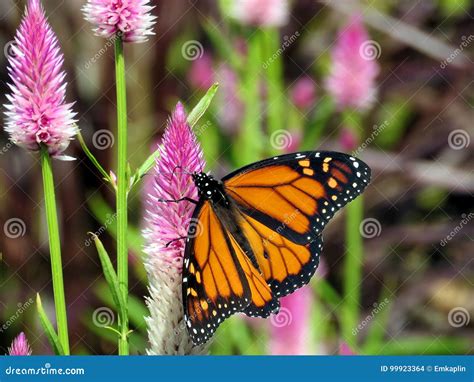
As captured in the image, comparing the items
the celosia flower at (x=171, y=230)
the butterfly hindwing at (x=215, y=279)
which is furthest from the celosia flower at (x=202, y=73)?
the celosia flower at (x=171, y=230)

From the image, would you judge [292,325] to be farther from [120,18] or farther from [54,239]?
[120,18]

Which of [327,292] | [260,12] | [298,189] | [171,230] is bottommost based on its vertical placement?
[327,292]

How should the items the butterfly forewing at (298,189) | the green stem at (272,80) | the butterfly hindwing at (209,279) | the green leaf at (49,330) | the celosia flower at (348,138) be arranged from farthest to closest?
1. the celosia flower at (348,138)
2. the green stem at (272,80)
3. the butterfly forewing at (298,189)
4. the butterfly hindwing at (209,279)
5. the green leaf at (49,330)

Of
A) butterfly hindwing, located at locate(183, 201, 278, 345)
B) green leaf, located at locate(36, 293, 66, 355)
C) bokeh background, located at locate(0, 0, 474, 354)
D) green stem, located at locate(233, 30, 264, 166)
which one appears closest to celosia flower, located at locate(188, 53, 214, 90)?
bokeh background, located at locate(0, 0, 474, 354)

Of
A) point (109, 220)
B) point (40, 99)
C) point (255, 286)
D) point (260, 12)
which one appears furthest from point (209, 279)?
point (260, 12)

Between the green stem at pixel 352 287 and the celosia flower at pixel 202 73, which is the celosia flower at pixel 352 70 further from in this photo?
the celosia flower at pixel 202 73

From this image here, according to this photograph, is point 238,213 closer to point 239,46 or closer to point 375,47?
point 239,46
